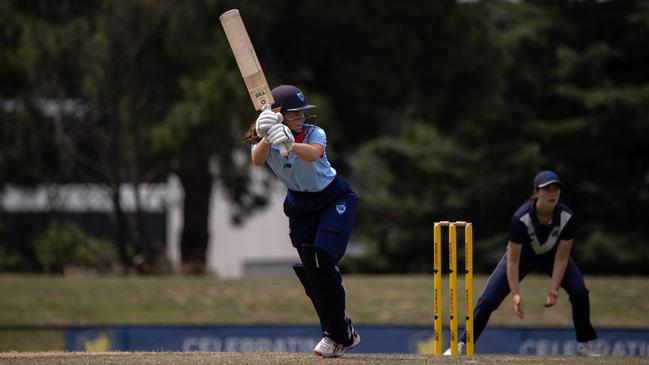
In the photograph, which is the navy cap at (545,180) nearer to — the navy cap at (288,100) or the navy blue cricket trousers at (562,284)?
the navy blue cricket trousers at (562,284)

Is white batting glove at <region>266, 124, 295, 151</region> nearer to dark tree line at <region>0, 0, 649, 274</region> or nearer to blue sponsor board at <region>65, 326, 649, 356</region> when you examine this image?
blue sponsor board at <region>65, 326, 649, 356</region>

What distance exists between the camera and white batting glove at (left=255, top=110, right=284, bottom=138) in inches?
251

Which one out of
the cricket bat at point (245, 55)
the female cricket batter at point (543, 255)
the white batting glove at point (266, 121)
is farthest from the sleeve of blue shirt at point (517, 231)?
the white batting glove at point (266, 121)

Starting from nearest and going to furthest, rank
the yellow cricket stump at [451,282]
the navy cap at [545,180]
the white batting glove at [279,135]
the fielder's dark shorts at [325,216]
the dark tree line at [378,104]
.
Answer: the white batting glove at [279,135]
the fielder's dark shorts at [325,216]
the yellow cricket stump at [451,282]
the navy cap at [545,180]
the dark tree line at [378,104]

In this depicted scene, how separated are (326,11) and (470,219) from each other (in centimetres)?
708

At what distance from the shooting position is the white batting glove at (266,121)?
20.9 feet

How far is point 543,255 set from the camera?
8539 millimetres

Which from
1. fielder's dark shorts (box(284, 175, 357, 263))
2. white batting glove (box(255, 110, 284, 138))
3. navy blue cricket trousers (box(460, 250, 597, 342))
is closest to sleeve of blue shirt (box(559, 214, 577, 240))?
navy blue cricket trousers (box(460, 250, 597, 342))

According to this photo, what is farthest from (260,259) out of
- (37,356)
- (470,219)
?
(37,356)

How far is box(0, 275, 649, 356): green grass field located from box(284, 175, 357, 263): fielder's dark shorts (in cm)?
778

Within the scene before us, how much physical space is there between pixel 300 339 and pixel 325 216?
5.49m

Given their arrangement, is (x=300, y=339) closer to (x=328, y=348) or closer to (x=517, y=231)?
(x=517, y=231)

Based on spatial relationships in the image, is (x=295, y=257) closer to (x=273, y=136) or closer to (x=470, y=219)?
(x=470, y=219)

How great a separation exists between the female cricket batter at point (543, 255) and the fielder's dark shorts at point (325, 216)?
5.84 ft
